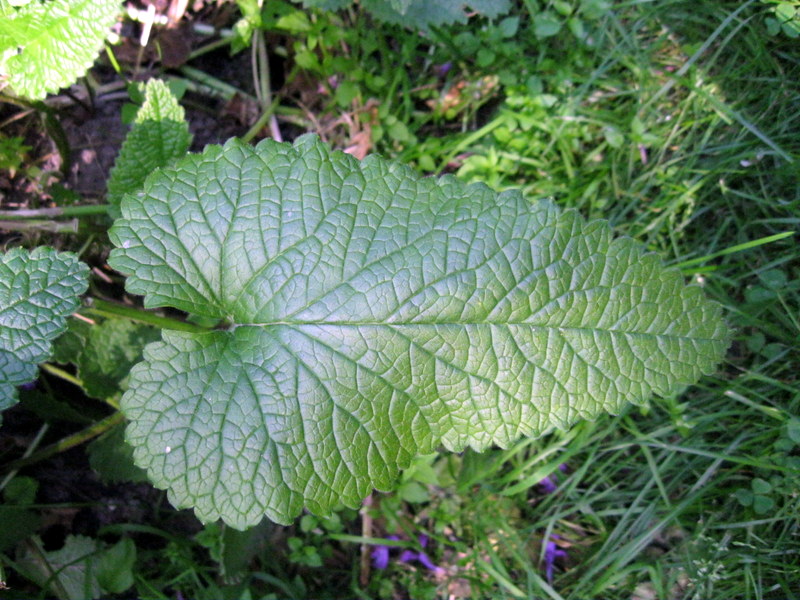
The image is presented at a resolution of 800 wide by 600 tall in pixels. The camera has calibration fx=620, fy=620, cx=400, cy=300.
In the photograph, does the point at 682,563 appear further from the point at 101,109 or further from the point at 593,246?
the point at 101,109

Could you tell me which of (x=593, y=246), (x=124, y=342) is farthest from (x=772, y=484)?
(x=124, y=342)

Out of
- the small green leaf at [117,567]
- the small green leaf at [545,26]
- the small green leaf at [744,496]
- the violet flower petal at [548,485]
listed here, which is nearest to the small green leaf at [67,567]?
the small green leaf at [117,567]

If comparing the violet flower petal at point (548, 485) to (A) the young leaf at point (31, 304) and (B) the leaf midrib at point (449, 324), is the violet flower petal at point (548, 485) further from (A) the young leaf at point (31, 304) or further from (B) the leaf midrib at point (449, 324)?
(A) the young leaf at point (31, 304)

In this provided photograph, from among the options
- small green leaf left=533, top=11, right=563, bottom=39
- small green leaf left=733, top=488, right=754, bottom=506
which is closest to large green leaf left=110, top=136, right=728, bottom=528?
small green leaf left=733, top=488, right=754, bottom=506

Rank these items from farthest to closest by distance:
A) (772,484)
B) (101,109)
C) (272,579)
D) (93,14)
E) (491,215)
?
(101,109)
(272,579)
(772,484)
(93,14)
(491,215)

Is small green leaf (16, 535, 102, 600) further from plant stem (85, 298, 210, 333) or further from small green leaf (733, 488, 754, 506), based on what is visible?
small green leaf (733, 488, 754, 506)
